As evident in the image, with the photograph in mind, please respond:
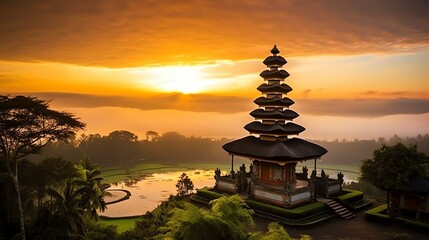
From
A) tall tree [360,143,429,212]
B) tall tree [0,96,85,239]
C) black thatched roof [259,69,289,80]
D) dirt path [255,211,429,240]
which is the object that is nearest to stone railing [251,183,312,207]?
dirt path [255,211,429,240]

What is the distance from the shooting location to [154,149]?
109750 millimetres

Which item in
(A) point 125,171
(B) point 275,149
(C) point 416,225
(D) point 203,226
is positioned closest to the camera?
(D) point 203,226

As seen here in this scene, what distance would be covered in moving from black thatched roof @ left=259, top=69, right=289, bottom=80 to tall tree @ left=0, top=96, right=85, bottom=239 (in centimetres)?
1866

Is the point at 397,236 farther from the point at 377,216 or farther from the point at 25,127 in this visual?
the point at 25,127

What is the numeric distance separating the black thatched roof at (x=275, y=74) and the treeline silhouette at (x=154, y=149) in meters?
53.3

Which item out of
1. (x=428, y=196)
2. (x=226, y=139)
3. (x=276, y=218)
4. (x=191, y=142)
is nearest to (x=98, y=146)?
(x=191, y=142)

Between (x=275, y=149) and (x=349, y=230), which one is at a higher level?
(x=275, y=149)

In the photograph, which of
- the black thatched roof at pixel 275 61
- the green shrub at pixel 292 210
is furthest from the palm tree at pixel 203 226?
the black thatched roof at pixel 275 61

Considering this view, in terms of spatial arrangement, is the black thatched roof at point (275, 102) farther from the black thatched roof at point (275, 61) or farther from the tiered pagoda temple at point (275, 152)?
the black thatched roof at point (275, 61)

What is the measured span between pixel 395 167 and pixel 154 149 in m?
92.3

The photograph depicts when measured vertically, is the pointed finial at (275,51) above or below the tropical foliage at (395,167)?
above

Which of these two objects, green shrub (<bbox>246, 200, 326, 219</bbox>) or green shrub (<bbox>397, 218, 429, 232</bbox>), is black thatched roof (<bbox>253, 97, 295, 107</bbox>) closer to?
green shrub (<bbox>246, 200, 326, 219</bbox>)

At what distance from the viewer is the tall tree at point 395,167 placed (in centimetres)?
2397

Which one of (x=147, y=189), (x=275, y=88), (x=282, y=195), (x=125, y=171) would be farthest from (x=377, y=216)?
(x=125, y=171)
